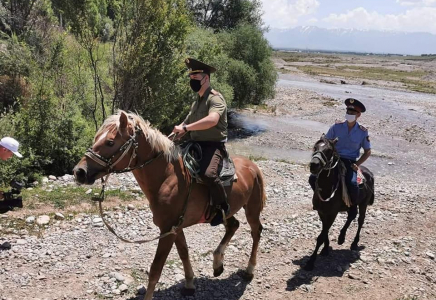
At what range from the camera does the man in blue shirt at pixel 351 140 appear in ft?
25.7

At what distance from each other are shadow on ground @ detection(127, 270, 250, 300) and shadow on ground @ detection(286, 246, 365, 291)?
3.06 ft

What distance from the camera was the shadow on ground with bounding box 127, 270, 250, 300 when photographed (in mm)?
6398

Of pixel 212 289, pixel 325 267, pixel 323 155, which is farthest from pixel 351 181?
pixel 212 289

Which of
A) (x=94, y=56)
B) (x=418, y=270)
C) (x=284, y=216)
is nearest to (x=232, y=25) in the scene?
(x=94, y=56)

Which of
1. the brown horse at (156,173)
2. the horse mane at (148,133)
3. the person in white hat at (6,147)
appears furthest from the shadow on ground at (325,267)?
the person in white hat at (6,147)

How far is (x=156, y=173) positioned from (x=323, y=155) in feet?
11.1

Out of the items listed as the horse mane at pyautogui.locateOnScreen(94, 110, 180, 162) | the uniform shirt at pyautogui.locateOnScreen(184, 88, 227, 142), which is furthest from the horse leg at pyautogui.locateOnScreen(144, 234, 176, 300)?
the uniform shirt at pyautogui.locateOnScreen(184, 88, 227, 142)

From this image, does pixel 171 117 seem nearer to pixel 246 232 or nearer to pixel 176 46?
pixel 176 46

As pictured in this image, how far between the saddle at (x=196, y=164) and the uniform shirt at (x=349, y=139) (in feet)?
9.39

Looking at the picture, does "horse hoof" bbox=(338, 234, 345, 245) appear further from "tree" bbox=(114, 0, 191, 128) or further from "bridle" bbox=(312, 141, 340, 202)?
"tree" bbox=(114, 0, 191, 128)

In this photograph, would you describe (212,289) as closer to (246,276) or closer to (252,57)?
(246,276)

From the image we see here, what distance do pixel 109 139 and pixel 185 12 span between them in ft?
39.8

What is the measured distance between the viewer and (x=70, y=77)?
49.4ft

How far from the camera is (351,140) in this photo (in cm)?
794
